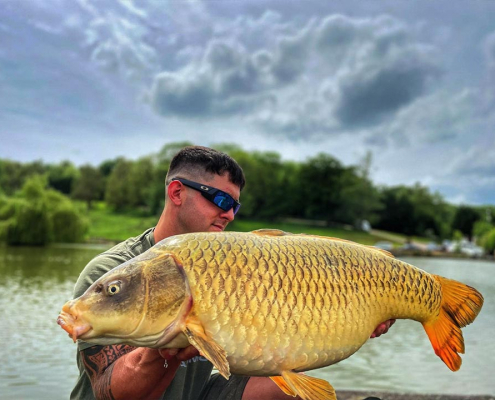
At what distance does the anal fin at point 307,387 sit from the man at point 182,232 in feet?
1.54

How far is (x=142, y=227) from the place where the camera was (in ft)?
159

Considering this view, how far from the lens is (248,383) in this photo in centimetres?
281

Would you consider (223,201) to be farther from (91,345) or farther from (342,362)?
(342,362)

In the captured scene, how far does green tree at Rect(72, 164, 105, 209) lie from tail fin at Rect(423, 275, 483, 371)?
225ft

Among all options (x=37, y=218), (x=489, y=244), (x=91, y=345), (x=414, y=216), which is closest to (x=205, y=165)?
(x=91, y=345)

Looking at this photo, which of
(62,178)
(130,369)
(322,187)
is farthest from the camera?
(62,178)

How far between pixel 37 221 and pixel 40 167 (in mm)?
47290

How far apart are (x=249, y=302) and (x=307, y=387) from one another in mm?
403

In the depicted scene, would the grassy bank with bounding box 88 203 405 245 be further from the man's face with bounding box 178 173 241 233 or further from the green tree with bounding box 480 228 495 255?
the man's face with bounding box 178 173 241 233

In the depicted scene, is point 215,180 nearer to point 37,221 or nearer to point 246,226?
point 37,221

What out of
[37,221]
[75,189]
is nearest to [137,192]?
[75,189]

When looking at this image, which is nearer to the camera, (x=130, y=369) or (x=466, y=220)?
(x=130, y=369)

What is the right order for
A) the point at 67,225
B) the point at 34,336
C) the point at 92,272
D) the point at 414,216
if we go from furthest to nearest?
the point at 414,216
the point at 67,225
the point at 34,336
the point at 92,272

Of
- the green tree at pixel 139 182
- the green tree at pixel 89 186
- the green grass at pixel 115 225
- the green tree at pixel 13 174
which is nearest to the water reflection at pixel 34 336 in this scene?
the green grass at pixel 115 225
